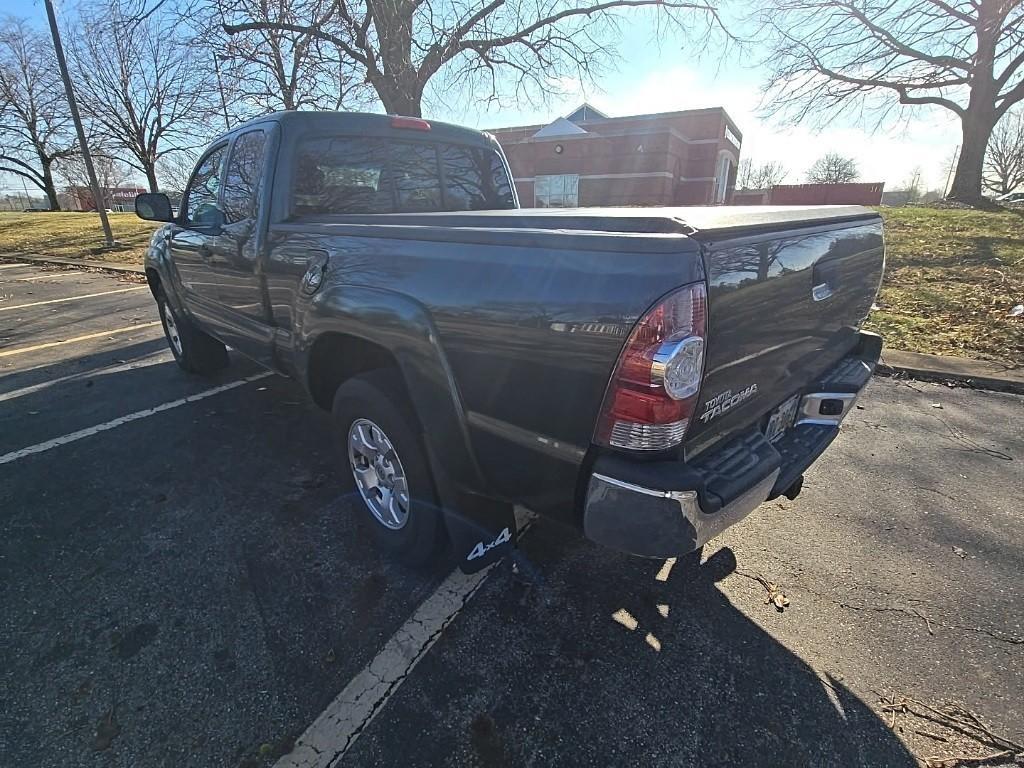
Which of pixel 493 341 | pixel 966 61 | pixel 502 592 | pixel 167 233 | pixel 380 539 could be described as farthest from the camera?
pixel 966 61

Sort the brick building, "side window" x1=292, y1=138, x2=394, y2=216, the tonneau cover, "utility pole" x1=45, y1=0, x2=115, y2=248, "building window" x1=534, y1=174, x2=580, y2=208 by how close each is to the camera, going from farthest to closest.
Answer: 1. "building window" x1=534, y1=174, x2=580, y2=208
2. the brick building
3. "utility pole" x1=45, y1=0, x2=115, y2=248
4. "side window" x1=292, y1=138, x2=394, y2=216
5. the tonneau cover

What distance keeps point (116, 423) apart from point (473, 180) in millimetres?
3426

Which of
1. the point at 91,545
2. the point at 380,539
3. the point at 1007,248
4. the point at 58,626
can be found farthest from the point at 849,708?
the point at 1007,248

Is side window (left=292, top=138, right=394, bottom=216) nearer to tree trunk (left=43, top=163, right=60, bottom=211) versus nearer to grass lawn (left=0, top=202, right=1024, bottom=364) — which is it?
grass lawn (left=0, top=202, right=1024, bottom=364)

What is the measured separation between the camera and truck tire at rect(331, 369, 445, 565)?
234cm

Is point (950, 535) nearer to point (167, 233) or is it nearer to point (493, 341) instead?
point (493, 341)

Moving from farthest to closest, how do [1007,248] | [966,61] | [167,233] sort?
[966,61] → [1007,248] → [167,233]

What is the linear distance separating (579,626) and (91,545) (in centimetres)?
255

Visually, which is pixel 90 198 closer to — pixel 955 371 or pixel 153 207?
pixel 153 207

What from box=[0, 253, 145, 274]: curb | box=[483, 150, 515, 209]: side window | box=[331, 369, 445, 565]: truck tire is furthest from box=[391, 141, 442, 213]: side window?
box=[0, 253, 145, 274]: curb

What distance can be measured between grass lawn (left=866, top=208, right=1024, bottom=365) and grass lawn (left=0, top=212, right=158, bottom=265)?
16.3m

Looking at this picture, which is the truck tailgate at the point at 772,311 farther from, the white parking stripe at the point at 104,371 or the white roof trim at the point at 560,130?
the white roof trim at the point at 560,130

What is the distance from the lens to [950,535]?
2.73 metres

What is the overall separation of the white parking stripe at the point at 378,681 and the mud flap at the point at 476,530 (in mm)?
267
